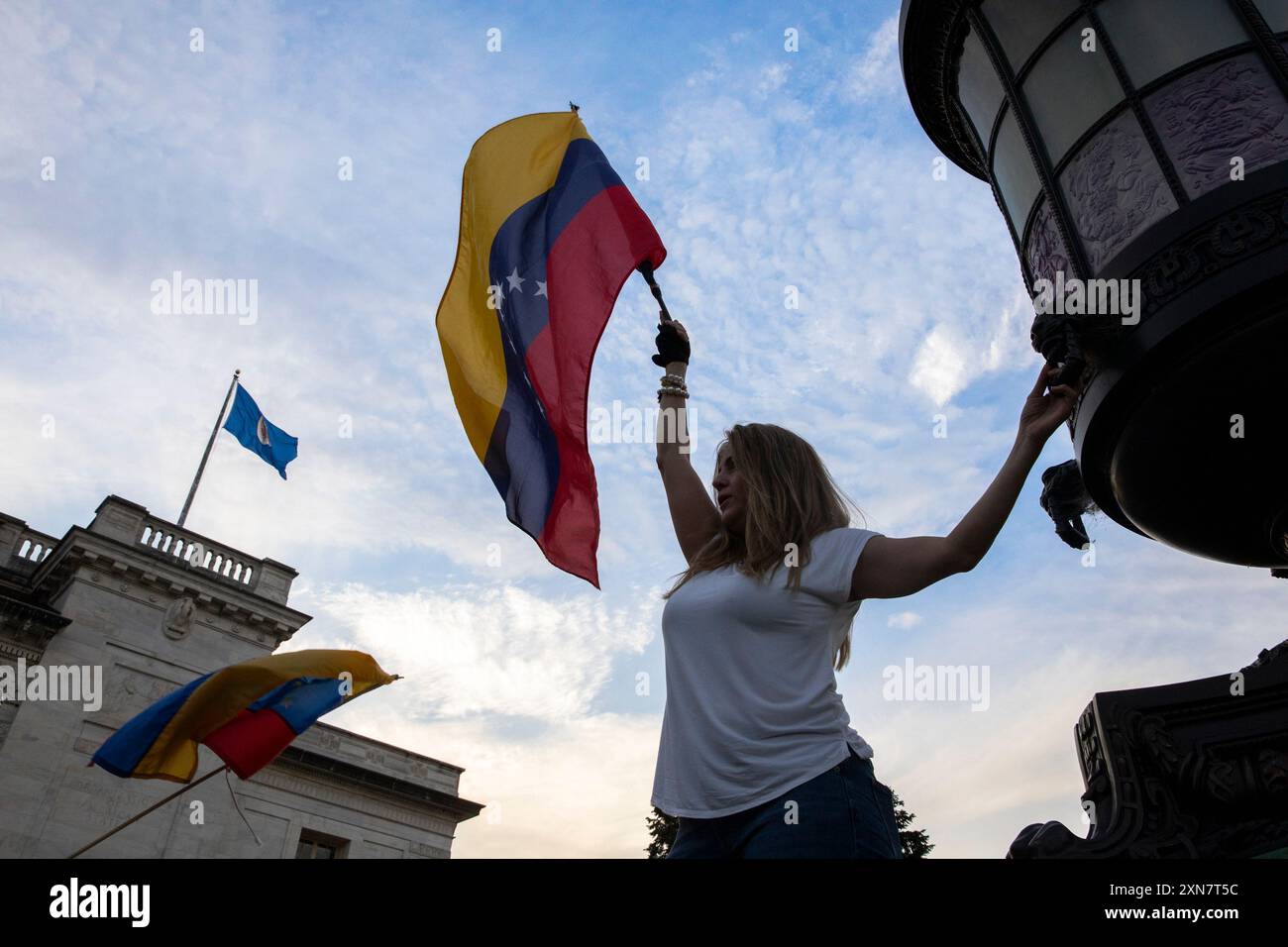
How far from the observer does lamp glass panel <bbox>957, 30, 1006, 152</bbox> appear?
17.3ft

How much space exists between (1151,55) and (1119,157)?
600 mm

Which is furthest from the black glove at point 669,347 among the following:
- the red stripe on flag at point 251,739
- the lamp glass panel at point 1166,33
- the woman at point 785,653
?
the red stripe on flag at point 251,739

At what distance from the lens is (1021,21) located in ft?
16.5

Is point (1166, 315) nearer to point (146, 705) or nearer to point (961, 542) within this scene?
point (961, 542)

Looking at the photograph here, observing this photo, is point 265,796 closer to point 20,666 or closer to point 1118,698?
point 20,666

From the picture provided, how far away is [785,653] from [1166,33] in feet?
13.3

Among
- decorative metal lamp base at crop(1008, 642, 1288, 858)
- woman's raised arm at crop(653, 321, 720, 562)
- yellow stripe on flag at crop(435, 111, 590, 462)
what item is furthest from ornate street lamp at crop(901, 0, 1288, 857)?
yellow stripe on flag at crop(435, 111, 590, 462)

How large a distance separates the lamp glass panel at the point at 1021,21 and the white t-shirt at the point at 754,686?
3807 mm

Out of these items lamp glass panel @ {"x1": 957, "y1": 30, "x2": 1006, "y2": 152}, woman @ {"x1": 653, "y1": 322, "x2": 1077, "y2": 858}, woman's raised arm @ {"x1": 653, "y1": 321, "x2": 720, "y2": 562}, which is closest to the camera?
woman @ {"x1": 653, "y1": 322, "x2": 1077, "y2": 858}

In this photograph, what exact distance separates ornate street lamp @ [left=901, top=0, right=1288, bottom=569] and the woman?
50.1 inches

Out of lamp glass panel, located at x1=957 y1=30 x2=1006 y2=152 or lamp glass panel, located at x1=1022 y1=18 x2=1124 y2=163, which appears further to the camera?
lamp glass panel, located at x1=957 y1=30 x2=1006 y2=152

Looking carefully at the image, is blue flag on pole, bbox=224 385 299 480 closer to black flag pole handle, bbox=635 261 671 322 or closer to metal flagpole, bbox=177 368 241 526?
metal flagpole, bbox=177 368 241 526

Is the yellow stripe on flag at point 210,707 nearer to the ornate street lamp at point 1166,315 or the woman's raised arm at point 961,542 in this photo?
the ornate street lamp at point 1166,315
